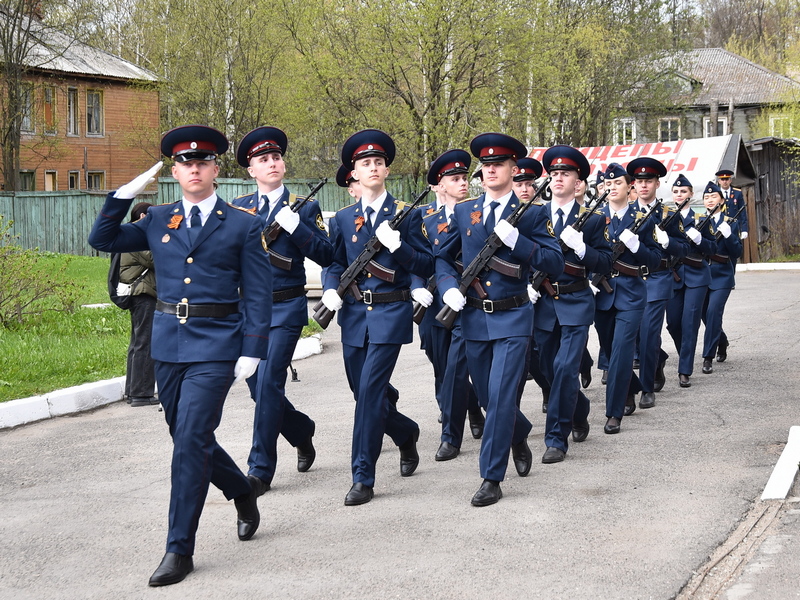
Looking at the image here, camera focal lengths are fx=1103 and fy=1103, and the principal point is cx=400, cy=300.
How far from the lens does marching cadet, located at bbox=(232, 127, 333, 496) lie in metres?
6.34

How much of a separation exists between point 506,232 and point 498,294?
410 millimetres

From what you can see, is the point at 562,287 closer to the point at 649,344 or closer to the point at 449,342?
the point at 449,342

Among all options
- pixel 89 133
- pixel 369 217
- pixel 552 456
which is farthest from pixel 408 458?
pixel 89 133

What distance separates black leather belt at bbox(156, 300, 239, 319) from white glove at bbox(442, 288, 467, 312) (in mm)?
1454

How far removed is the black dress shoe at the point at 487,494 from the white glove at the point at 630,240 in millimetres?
2978

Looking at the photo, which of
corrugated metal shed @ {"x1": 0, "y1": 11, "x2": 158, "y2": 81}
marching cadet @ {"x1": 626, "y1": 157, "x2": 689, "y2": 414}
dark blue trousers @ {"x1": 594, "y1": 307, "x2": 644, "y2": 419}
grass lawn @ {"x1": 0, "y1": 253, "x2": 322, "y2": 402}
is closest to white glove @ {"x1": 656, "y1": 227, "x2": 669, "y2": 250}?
marching cadet @ {"x1": 626, "y1": 157, "x2": 689, "y2": 414}

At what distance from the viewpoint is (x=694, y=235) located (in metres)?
10.4

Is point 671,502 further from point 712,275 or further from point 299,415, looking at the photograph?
point 712,275

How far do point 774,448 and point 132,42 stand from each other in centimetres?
4348

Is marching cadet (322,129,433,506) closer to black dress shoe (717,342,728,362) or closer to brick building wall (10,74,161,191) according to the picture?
black dress shoe (717,342,728,362)

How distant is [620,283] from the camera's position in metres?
8.34

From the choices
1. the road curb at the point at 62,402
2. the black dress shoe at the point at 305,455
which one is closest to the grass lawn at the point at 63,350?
the road curb at the point at 62,402

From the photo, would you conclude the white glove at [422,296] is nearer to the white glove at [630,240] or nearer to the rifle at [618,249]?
the rifle at [618,249]

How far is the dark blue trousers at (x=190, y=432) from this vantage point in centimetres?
496
